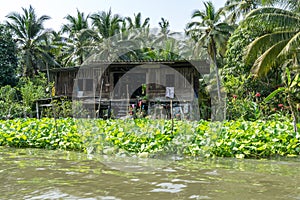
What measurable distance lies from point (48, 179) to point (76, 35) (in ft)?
62.5

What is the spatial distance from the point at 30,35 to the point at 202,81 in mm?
11702

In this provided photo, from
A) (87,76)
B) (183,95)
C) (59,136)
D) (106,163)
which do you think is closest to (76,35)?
(87,76)

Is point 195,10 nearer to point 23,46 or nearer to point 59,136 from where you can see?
point 23,46

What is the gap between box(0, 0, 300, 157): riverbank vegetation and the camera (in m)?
6.48

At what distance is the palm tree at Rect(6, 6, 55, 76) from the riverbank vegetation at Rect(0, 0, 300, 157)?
62 millimetres

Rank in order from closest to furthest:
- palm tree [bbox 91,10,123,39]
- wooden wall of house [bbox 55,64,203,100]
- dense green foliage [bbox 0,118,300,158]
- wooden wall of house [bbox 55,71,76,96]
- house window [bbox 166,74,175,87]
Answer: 1. dense green foliage [bbox 0,118,300,158]
2. wooden wall of house [bbox 55,64,203,100]
3. house window [bbox 166,74,175,87]
4. wooden wall of house [bbox 55,71,76,96]
5. palm tree [bbox 91,10,123,39]

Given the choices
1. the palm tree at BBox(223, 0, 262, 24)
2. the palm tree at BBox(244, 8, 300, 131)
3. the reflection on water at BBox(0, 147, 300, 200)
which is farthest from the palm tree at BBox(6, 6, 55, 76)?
the reflection on water at BBox(0, 147, 300, 200)

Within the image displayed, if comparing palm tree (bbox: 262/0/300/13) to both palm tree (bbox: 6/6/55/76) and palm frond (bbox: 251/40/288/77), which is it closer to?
palm frond (bbox: 251/40/288/77)

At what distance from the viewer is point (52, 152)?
23.3 ft

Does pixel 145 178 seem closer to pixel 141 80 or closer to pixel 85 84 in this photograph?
pixel 141 80

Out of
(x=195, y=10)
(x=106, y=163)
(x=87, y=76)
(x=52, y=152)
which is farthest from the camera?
(x=195, y=10)

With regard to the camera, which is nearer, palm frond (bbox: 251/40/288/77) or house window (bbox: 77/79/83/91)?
palm frond (bbox: 251/40/288/77)

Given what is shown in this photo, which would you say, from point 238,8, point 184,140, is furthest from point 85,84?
point 184,140

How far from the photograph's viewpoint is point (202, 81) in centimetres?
1902
